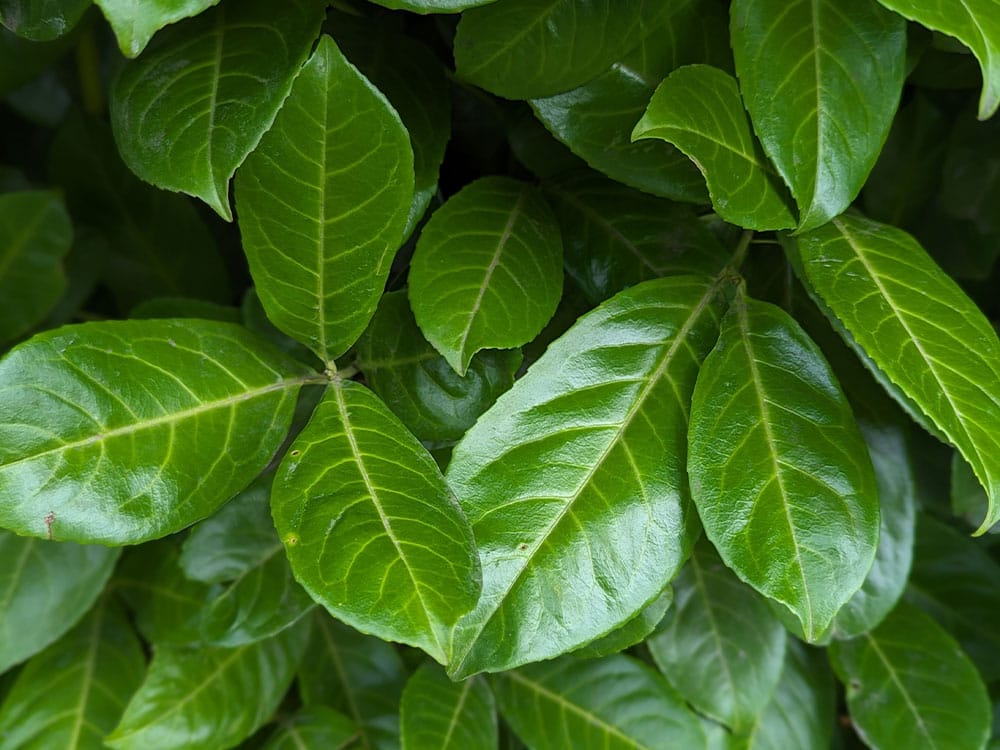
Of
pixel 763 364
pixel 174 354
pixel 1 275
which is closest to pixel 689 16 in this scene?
pixel 763 364

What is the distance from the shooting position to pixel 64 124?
0.85 metres

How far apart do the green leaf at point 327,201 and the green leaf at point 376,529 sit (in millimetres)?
69

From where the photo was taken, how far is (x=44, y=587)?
74cm

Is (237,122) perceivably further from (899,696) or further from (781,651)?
(899,696)

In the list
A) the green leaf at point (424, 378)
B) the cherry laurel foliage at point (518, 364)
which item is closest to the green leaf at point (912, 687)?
the cherry laurel foliage at point (518, 364)

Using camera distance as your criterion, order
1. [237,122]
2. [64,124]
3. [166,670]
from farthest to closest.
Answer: [64,124] → [166,670] → [237,122]

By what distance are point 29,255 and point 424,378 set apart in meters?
0.43

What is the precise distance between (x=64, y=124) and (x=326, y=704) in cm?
58

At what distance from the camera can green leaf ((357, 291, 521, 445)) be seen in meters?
0.58

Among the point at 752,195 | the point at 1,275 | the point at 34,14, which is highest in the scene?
the point at 34,14

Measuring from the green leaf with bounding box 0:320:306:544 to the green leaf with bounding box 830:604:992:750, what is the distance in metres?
0.56

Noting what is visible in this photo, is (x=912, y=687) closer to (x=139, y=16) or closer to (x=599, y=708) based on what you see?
(x=599, y=708)

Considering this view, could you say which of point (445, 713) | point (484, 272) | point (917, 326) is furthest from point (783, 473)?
point (445, 713)

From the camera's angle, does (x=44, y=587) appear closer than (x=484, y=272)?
No
